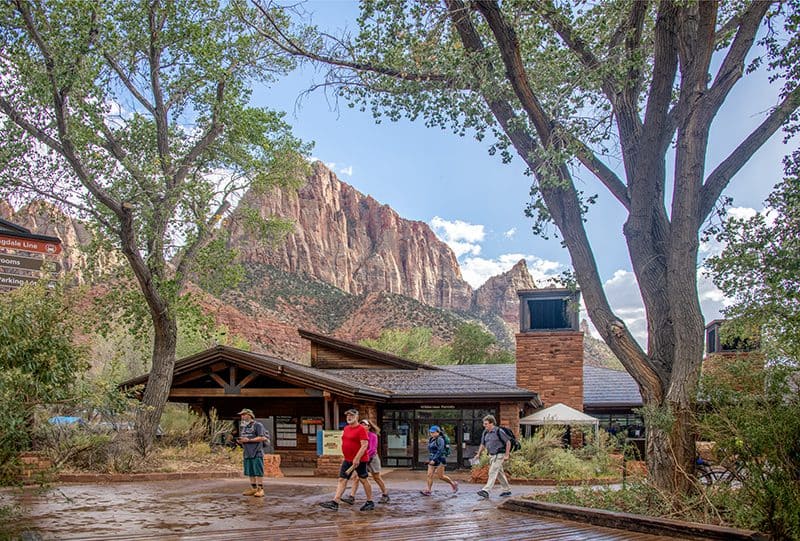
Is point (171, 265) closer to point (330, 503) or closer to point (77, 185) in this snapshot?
point (77, 185)

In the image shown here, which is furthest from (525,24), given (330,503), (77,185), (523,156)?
(77,185)

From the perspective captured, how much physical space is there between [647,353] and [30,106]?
45.5 ft

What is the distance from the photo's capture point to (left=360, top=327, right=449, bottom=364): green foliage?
62.0 meters

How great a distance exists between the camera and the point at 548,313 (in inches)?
1011

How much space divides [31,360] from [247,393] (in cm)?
1439

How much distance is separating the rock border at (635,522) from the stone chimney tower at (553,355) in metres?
13.8

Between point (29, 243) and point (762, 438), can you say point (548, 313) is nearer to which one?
point (29, 243)

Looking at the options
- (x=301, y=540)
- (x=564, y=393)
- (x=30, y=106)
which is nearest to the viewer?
(x=301, y=540)

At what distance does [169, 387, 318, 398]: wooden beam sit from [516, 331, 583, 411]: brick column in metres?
7.69

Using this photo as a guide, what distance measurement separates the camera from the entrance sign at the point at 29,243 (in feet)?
38.9

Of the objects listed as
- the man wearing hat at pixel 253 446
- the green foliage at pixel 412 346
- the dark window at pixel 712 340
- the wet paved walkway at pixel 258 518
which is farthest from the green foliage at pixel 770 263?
the green foliage at pixel 412 346

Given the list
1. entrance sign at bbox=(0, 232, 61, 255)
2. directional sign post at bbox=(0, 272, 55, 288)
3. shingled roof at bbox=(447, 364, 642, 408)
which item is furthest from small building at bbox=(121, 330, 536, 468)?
directional sign post at bbox=(0, 272, 55, 288)

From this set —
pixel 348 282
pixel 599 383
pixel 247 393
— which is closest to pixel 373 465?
pixel 247 393

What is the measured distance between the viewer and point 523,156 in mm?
11555
